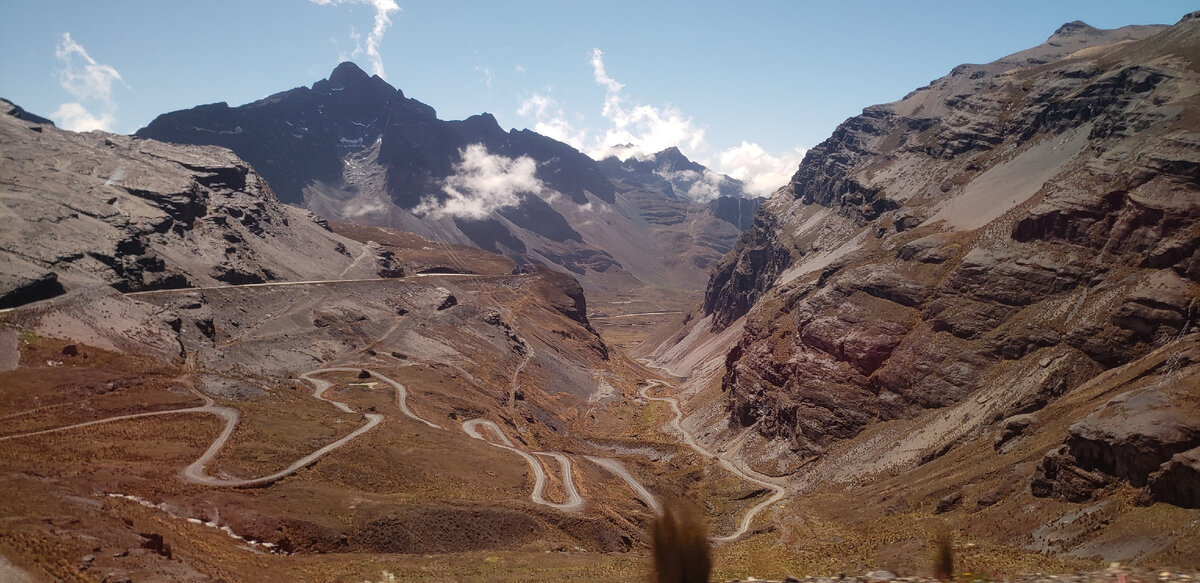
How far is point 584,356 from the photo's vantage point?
136 meters

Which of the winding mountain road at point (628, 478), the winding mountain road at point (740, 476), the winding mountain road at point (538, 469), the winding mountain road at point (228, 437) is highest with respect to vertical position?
the winding mountain road at point (228, 437)

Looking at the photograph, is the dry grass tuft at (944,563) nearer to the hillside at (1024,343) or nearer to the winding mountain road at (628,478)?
the hillside at (1024,343)

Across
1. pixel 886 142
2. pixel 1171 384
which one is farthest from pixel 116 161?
pixel 886 142

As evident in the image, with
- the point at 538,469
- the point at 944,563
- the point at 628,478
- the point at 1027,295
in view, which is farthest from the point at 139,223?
the point at 944,563

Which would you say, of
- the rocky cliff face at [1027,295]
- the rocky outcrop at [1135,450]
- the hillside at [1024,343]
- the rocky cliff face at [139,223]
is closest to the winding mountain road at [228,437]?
the rocky cliff face at [139,223]

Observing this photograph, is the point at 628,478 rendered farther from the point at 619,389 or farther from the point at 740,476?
the point at 619,389

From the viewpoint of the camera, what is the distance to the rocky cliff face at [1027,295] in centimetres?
4969

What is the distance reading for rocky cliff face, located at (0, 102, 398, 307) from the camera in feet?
269

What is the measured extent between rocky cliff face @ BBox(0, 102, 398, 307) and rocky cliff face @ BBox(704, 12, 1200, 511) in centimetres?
7935

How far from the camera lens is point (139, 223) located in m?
101

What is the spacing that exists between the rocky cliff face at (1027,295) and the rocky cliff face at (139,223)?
79348 millimetres

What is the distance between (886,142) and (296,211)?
144 m

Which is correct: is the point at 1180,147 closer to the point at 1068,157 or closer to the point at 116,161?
the point at 1068,157

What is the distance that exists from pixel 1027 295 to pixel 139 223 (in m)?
115
